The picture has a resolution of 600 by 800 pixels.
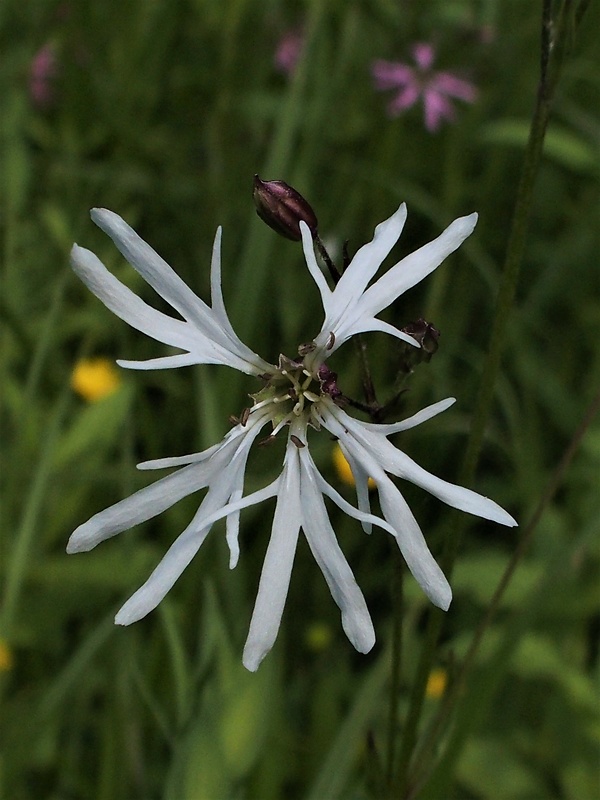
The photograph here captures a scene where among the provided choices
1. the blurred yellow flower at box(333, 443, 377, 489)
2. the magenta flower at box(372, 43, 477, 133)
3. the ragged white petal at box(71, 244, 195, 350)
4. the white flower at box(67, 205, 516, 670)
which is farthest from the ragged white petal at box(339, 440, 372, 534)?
the magenta flower at box(372, 43, 477, 133)

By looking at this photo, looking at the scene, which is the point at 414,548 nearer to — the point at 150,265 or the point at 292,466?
the point at 292,466

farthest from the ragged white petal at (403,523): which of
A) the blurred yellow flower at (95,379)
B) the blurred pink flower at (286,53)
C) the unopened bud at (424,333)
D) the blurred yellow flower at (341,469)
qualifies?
the blurred pink flower at (286,53)

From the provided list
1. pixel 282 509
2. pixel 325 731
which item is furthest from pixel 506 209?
pixel 282 509

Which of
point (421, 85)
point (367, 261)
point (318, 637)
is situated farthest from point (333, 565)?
point (421, 85)

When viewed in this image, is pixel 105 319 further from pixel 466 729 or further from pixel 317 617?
pixel 466 729

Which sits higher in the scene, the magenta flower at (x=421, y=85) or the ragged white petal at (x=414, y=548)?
→ the magenta flower at (x=421, y=85)

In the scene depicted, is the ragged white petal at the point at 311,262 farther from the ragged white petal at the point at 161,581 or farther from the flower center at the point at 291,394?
the ragged white petal at the point at 161,581
